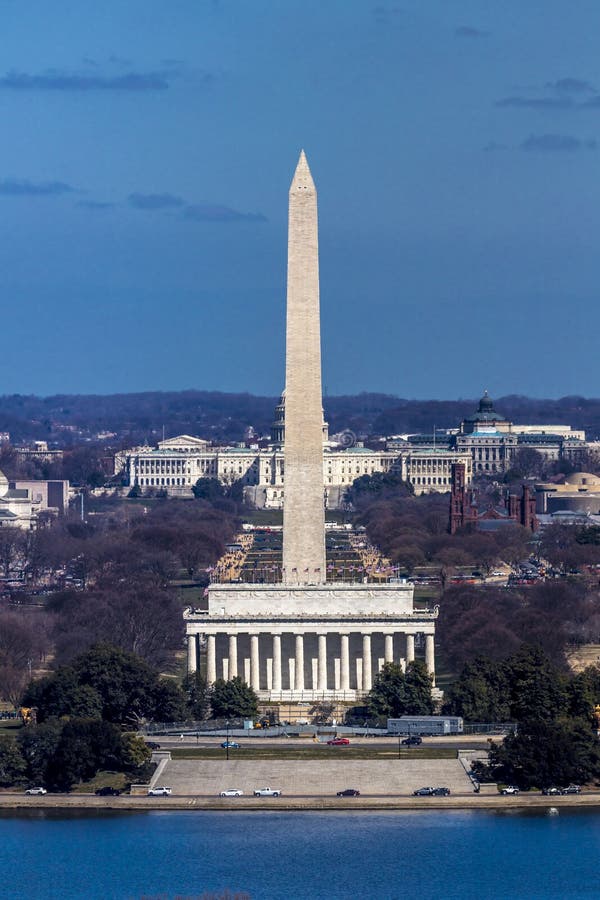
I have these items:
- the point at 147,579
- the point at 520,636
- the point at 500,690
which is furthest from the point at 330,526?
the point at 500,690

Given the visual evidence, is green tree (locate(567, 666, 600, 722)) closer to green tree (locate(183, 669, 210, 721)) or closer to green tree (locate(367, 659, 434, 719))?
green tree (locate(367, 659, 434, 719))

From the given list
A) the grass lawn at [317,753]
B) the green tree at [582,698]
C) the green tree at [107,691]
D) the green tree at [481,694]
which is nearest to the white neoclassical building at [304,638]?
the green tree at [481,694]

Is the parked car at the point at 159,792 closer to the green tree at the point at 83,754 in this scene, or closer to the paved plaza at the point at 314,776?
the paved plaza at the point at 314,776

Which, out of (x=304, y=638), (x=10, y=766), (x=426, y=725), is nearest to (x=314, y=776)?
(x=10, y=766)

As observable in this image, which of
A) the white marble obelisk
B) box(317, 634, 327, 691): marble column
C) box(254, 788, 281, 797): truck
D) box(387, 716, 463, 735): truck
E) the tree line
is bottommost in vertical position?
box(254, 788, 281, 797): truck

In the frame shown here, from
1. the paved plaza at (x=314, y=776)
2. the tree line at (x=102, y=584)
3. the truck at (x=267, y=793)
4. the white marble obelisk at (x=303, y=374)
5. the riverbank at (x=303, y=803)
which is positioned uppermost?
the white marble obelisk at (x=303, y=374)

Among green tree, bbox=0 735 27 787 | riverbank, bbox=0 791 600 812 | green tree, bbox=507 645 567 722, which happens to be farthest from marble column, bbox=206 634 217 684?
riverbank, bbox=0 791 600 812
